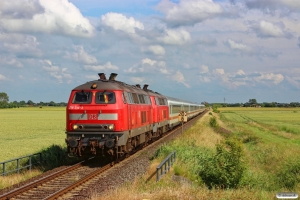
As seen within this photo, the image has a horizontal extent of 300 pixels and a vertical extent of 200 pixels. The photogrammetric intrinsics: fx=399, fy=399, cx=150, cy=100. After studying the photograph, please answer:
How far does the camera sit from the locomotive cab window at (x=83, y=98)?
17.3 meters

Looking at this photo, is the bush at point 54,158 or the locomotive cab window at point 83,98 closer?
the locomotive cab window at point 83,98

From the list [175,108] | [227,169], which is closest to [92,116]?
[227,169]

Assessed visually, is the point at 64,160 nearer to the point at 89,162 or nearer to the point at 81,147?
the point at 89,162

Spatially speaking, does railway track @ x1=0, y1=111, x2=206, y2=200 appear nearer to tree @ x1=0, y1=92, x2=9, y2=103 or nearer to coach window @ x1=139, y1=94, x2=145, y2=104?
coach window @ x1=139, y1=94, x2=145, y2=104

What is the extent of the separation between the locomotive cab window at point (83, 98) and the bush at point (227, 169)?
5.81 metres

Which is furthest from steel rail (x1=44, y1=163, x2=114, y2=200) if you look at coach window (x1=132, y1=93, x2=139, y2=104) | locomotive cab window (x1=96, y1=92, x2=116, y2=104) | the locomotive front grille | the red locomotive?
coach window (x1=132, y1=93, x2=139, y2=104)

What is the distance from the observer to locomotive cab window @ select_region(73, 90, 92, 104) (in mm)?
17281

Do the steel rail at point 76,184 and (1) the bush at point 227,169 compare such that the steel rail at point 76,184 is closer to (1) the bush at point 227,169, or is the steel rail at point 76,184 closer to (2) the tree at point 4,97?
(1) the bush at point 227,169

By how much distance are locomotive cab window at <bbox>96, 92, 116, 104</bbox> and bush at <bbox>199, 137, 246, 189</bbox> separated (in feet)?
16.3

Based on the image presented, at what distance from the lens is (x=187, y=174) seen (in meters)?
15.6

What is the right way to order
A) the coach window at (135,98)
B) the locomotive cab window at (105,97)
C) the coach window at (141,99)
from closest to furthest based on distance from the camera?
the locomotive cab window at (105,97)
the coach window at (135,98)
the coach window at (141,99)

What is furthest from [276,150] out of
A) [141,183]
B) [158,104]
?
[141,183]

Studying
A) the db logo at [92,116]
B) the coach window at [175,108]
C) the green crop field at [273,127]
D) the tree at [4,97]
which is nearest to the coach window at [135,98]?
the db logo at [92,116]

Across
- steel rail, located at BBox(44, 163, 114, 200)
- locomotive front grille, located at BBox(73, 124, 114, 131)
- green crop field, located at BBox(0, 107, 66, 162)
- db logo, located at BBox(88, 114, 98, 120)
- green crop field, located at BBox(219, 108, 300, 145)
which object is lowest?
green crop field, located at BBox(219, 108, 300, 145)
